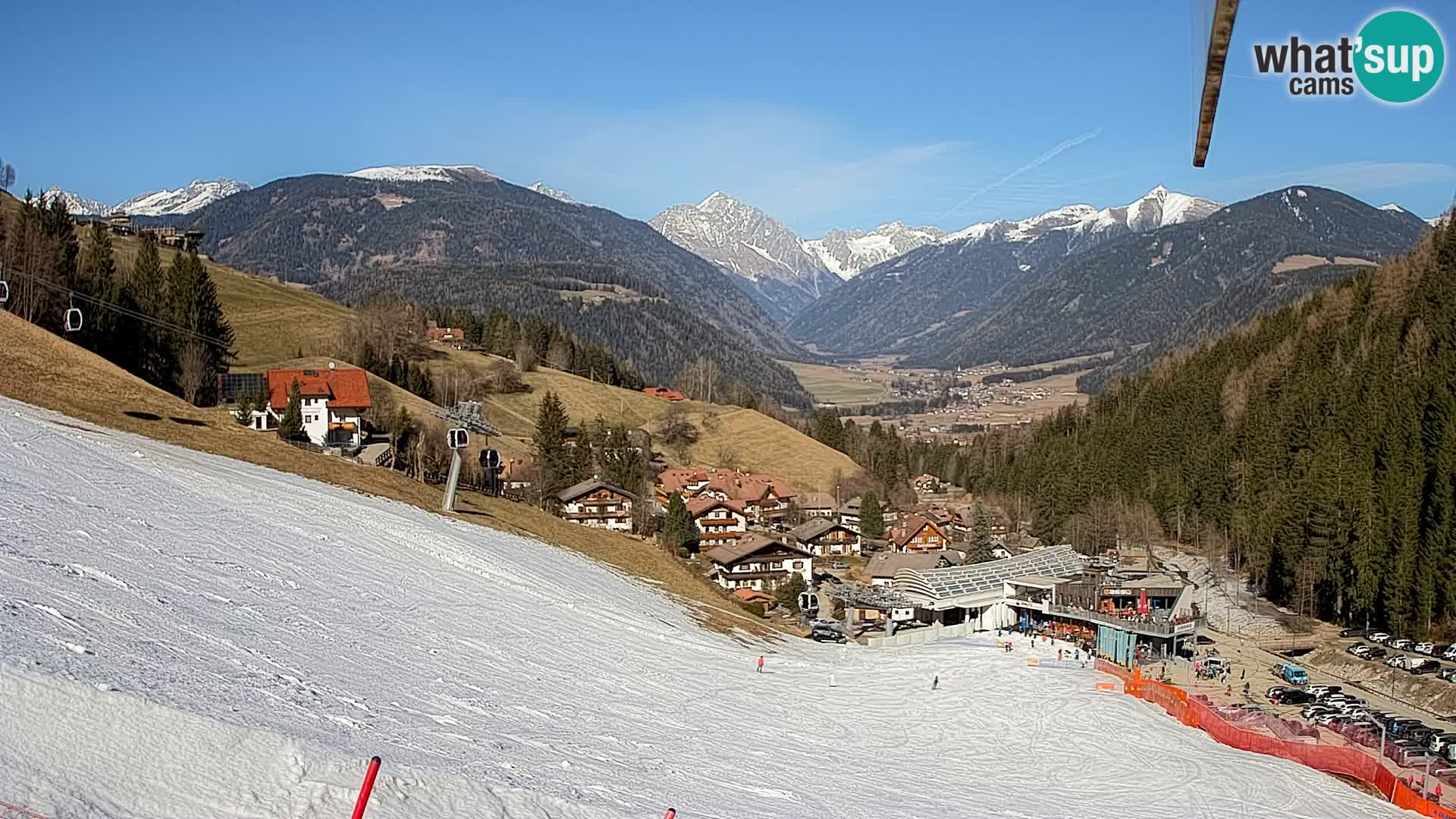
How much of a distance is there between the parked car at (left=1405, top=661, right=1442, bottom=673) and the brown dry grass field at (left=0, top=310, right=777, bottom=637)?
28.1 meters

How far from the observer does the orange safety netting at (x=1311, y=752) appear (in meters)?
22.8

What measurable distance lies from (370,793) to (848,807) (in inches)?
290

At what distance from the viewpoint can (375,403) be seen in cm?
8525

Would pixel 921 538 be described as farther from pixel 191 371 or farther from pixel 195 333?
pixel 195 333

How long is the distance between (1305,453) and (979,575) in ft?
115

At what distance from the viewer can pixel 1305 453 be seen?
3147 inches

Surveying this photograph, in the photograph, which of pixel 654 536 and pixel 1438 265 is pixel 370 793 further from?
pixel 1438 265

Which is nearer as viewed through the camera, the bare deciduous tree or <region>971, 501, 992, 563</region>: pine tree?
the bare deciduous tree

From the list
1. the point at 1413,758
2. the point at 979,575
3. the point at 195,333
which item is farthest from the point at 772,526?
the point at 1413,758

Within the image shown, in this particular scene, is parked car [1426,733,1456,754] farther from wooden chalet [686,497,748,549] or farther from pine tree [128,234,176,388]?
pine tree [128,234,176,388]

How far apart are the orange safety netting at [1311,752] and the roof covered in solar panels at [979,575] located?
24.7 meters

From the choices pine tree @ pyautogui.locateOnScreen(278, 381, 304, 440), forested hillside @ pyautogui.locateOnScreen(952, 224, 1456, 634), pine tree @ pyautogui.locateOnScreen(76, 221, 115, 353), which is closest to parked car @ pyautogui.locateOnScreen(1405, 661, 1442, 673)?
forested hillside @ pyautogui.locateOnScreen(952, 224, 1456, 634)

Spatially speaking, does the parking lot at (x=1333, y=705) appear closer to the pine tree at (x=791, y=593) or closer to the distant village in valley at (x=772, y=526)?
the distant village in valley at (x=772, y=526)

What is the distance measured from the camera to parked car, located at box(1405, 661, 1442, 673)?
1815 inches
